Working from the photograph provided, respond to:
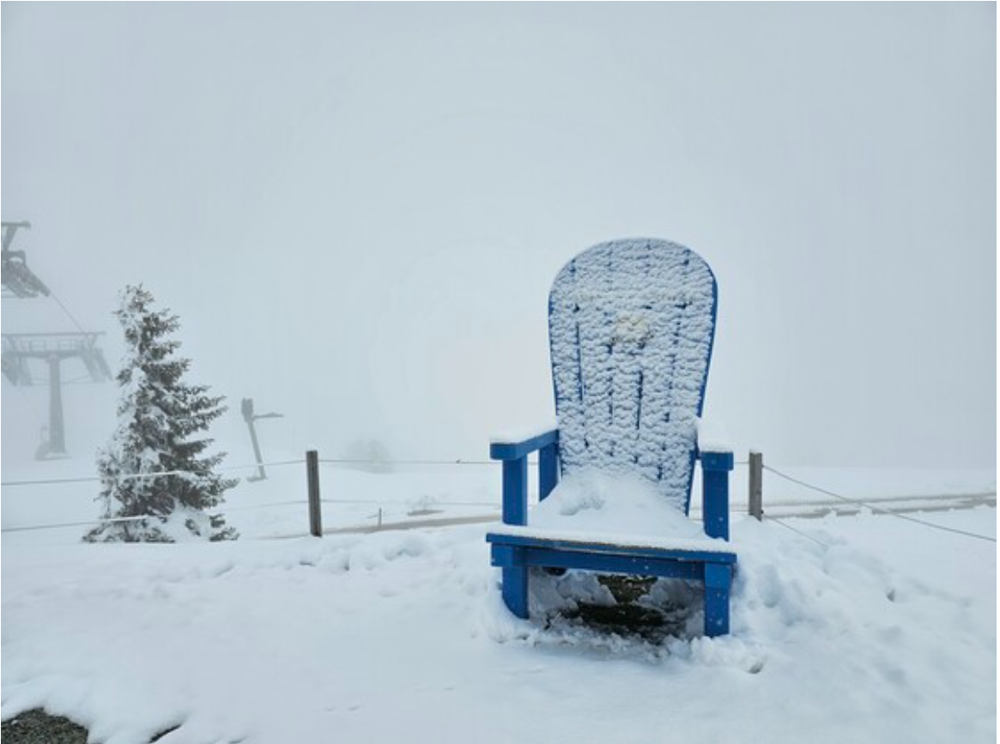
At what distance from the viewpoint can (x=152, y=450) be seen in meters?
7.33

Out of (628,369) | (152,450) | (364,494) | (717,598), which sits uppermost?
(628,369)

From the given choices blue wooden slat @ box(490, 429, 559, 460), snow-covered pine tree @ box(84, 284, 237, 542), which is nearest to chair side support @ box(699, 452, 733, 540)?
blue wooden slat @ box(490, 429, 559, 460)

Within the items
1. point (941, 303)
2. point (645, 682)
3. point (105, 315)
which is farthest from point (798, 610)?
point (941, 303)

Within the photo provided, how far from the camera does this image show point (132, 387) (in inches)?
291

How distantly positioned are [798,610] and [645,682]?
0.84 metres

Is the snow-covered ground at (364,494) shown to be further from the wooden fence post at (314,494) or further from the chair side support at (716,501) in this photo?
the chair side support at (716,501)

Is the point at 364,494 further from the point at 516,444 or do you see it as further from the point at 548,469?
the point at 516,444

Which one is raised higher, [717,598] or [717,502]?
[717,502]

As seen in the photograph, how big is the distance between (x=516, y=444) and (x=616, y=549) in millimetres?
547

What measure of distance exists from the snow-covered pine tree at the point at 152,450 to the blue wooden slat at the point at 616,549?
6.09m

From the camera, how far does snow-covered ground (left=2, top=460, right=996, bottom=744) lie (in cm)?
180

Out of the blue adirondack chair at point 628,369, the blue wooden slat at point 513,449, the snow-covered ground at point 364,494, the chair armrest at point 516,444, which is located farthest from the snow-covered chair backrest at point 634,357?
the snow-covered ground at point 364,494

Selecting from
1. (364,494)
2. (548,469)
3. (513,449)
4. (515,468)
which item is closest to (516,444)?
(513,449)

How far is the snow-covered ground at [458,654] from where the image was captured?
5.91 feet
